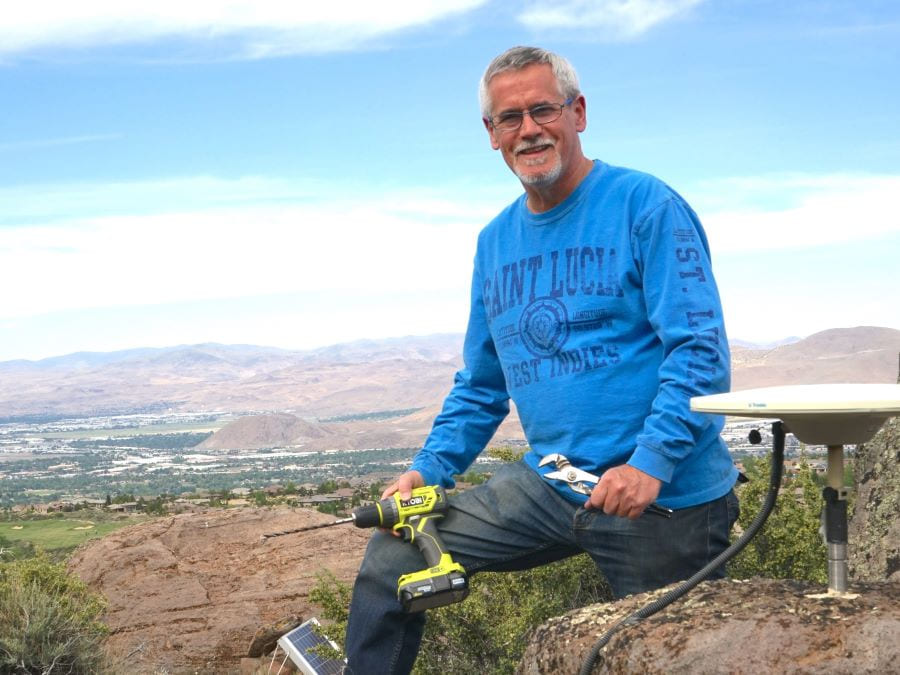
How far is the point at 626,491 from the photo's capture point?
150 inches

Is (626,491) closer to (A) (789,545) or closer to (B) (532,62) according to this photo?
(B) (532,62)

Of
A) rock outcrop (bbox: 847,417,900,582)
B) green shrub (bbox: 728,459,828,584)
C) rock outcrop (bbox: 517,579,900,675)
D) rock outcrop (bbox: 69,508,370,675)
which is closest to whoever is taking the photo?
rock outcrop (bbox: 517,579,900,675)

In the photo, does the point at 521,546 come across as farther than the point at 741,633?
Yes

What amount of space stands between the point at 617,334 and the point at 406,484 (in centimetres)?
119

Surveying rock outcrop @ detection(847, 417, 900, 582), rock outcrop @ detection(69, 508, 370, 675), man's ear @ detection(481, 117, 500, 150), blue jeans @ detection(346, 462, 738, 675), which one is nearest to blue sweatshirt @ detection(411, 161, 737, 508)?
blue jeans @ detection(346, 462, 738, 675)

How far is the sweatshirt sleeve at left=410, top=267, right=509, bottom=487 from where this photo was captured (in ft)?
16.2

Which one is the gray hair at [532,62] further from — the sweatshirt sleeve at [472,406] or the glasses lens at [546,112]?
the sweatshirt sleeve at [472,406]

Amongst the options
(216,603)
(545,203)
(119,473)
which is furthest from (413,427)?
(545,203)

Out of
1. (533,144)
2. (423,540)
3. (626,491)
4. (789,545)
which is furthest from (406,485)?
(789,545)

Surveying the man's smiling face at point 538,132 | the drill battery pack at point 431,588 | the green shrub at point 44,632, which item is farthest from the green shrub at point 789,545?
A: the green shrub at point 44,632

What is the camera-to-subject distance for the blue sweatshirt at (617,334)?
3.87 metres

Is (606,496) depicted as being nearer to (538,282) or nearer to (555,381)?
(555,381)

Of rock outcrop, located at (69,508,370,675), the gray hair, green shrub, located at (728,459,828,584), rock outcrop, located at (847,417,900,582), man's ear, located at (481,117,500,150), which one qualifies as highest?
the gray hair

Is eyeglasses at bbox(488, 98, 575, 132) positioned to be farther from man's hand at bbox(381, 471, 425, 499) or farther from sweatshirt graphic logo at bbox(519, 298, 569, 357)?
man's hand at bbox(381, 471, 425, 499)
